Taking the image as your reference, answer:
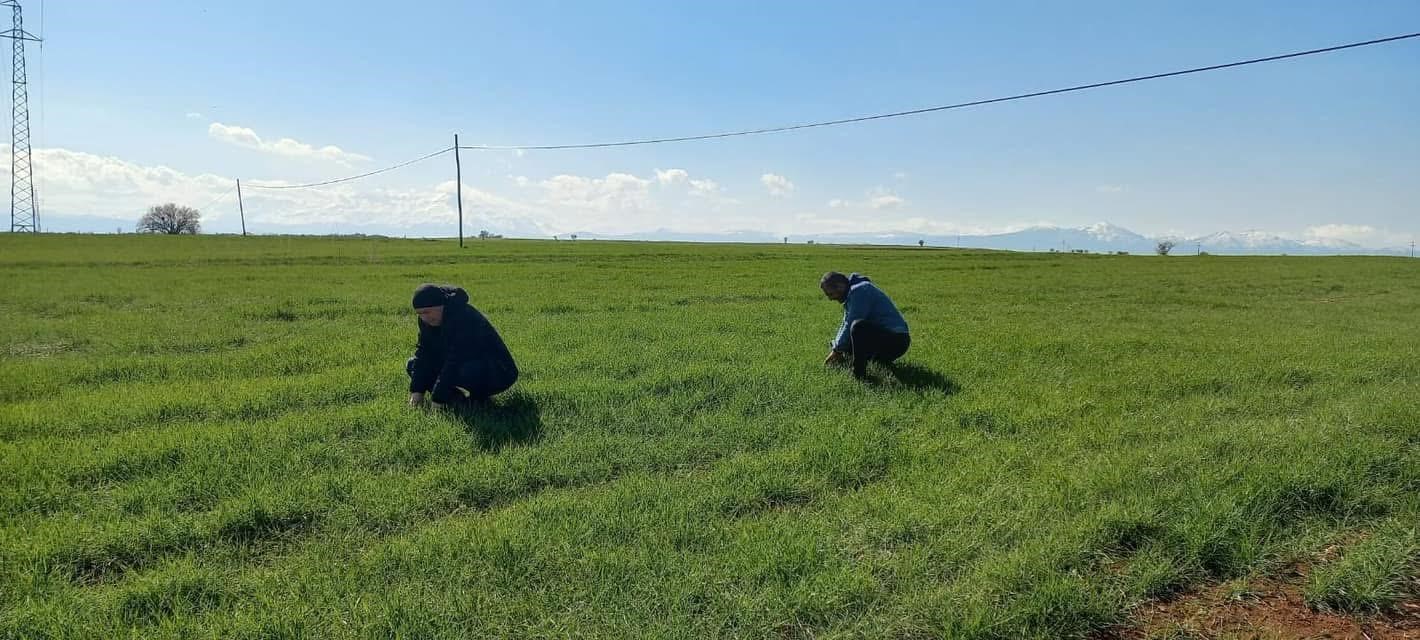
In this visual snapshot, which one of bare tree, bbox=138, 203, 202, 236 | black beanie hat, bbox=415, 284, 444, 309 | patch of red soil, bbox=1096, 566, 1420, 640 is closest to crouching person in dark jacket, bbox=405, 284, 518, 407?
black beanie hat, bbox=415, 284, 444, 309

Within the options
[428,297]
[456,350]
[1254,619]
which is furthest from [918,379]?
[428,297]

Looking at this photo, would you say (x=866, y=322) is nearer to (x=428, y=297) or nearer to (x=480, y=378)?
(x=480, y=378)

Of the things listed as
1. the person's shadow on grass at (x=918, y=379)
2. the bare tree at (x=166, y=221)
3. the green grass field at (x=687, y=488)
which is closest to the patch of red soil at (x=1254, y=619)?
the green grass field at (x=687, y=488)

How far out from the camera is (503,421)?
213 inches

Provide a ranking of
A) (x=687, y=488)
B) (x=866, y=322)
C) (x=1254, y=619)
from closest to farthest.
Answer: (x=1254, y=619) < (x=687, y=488) < (x=866, y=322)

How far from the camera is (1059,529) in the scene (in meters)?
3.58

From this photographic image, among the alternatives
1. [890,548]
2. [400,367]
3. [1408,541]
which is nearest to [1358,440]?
[1408,541]

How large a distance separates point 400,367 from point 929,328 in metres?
8.25

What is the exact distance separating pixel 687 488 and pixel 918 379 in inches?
149

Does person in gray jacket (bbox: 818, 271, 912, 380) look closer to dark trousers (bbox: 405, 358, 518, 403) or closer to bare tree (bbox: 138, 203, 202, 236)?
dark trousers (bbox: 405, 358, 518, 403)

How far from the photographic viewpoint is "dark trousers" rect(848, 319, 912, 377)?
677 centimetres

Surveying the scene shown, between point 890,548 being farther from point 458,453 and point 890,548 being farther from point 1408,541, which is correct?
point 458,453

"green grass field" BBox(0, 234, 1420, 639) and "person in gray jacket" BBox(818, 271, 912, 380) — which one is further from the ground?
"person in gray jacket" BBox(818, 271, 912, 380)

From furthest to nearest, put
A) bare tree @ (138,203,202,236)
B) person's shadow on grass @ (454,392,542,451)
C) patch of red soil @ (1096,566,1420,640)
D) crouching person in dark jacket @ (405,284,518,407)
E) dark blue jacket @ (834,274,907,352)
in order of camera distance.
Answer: bare tree @ (138,203,202,236)
dark blue jacket @ (834,274,907,352)
crouching person in dark jacket @ (405,284,518,407)
person's shadow on grass @ (454,392,542,451)
patch of red soil @ (1096,566,1420,640)
